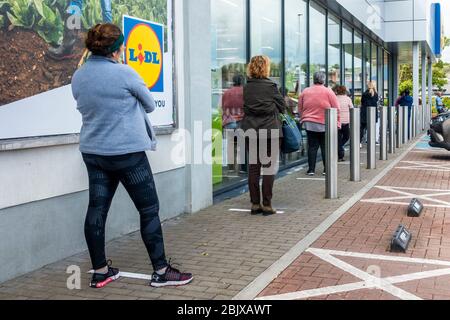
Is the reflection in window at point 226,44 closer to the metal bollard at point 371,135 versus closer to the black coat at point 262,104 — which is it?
the black coat at point 262,104

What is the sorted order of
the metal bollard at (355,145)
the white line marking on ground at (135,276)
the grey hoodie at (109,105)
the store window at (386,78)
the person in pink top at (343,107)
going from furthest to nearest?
the store window at (386,78)
the person in pink top at (343,107)
the metal bollard at (355,145)
the white line marking on ground at (135,276)
the grey hoodie at (109,105)

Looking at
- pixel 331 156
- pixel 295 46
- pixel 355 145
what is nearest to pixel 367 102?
pixel 295 46

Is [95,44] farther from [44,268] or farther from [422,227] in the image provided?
[422,227]

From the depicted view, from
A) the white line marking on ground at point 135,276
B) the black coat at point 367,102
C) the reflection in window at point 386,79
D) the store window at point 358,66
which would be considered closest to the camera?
the white line marking on ground at point 135,276

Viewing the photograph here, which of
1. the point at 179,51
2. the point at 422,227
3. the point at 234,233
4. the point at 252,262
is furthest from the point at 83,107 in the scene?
the point at 422,227

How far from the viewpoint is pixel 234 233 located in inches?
239

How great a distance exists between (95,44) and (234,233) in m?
2.74

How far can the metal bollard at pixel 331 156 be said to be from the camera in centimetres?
803

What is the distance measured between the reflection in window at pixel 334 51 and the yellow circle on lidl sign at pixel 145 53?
8.73 meters

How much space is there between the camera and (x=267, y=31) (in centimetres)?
1046

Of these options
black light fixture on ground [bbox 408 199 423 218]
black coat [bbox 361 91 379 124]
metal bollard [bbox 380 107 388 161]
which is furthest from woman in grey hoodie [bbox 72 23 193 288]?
black coat [bbox 361 91 379 124]

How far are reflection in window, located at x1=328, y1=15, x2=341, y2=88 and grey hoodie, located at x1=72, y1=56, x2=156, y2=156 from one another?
1101cm

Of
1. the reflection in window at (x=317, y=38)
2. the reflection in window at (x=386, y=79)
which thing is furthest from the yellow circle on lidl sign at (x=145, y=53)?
the reflection in window at (x=386, y=79)
